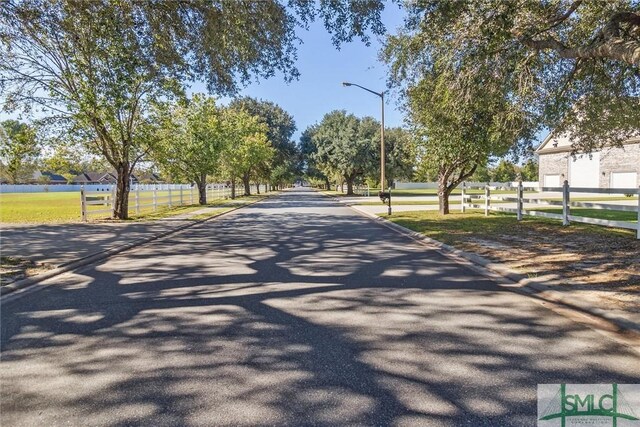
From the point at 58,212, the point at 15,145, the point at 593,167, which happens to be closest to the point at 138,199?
the point at 58,212

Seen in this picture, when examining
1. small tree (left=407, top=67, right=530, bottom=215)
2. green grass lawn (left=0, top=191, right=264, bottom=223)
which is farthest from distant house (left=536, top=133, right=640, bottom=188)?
green grass lawn (left=0, top=191, right=264, bottom=223)

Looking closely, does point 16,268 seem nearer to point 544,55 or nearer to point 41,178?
point 544,55

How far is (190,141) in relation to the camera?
2683 cm

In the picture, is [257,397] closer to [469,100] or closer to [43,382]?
[43,382]

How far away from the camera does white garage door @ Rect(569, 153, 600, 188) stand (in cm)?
3766

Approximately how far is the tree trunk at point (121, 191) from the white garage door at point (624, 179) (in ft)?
119

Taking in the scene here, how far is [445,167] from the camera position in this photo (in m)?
18.8

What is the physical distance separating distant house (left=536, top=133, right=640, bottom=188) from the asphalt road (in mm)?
28501

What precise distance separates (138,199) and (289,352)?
20452mm

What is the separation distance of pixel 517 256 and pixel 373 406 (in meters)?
6.67

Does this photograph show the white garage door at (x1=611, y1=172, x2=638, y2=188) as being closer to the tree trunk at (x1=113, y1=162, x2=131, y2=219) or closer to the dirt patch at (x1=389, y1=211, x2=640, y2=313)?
the dirt patch at (x1=389, y1=211, x2=640, y2=313)

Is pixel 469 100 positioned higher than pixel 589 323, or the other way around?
pixel 469 100

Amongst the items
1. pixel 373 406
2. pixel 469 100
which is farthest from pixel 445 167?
pixel 373 406

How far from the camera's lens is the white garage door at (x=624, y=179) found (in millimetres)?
33584
